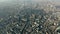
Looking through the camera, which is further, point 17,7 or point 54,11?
point 17,7

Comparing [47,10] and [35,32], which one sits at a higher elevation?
[47,10]

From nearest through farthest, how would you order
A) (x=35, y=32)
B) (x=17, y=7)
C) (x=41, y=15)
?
1. (x=35, y=32)
2. (x=41, y=15)
3. (x=17, y=7)

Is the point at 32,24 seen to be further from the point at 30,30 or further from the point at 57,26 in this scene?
the point at 57,26

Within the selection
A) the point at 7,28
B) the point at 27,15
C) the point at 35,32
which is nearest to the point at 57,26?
the point at 35,32

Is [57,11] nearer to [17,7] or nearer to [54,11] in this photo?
[54,11]

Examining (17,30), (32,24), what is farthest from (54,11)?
(17,30)

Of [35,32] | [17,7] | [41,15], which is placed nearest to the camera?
[35,32]
